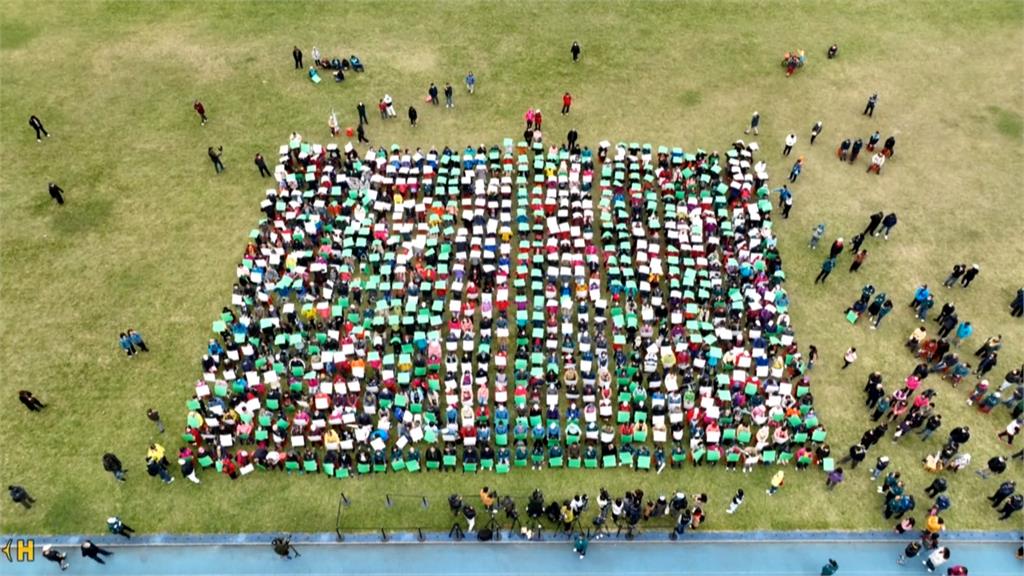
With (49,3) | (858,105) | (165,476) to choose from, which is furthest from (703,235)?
(49,3)

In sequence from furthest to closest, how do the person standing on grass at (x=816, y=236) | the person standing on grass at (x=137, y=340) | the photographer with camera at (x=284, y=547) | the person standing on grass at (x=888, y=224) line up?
the person standing on grass at (x=888, y=224) < the person standing on grass at (x=816, y=236) < the person standing on grass at (x=137, y=340) < the photographer with camera at (x=284, y=547)

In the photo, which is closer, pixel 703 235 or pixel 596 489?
pixel 596 489

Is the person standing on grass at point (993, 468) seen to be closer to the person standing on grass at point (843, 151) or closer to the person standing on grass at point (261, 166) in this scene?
the person standing on grass at point (843, 151)

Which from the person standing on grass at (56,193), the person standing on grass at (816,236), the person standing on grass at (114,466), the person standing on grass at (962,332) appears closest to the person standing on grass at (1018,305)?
the person standing on grass at (962,332)

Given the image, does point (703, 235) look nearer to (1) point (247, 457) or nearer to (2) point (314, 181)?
(2) point (314, 181)

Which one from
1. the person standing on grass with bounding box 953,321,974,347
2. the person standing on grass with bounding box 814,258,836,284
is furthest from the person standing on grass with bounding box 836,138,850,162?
the person standing on grass with bounding box 953,321,974,347

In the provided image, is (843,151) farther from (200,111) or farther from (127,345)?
(127,345)
